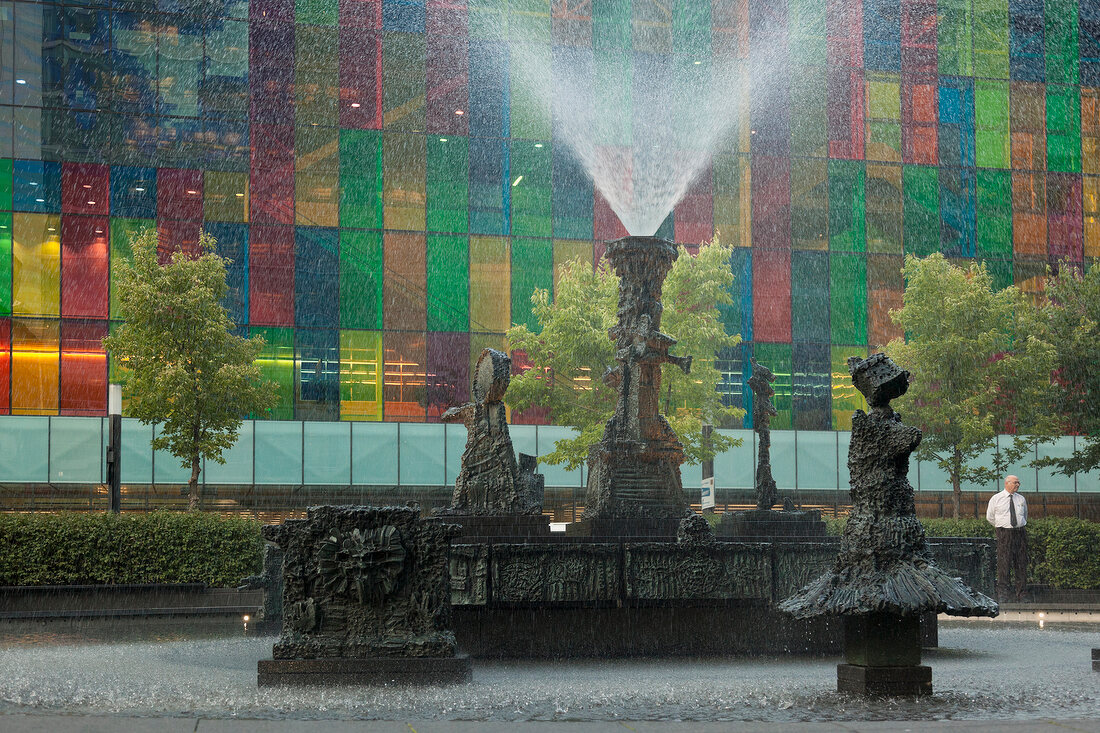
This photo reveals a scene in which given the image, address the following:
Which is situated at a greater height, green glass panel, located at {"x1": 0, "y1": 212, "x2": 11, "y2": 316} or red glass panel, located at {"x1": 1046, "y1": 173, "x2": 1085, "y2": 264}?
red glass panel, located at {"x1": 1046, "y1": 173, "x2": 1085, "y2": 264}

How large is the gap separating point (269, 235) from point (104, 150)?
562 cm

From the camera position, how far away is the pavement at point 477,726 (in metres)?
6.88

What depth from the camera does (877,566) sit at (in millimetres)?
8516

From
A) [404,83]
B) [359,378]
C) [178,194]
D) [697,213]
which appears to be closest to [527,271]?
[697,213]

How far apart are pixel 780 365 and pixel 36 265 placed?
78.9 feet

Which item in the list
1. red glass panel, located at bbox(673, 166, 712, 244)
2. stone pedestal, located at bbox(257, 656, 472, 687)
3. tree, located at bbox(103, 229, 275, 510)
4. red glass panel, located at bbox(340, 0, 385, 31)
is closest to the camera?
stone pedestal, located at bbox(257, 656, 472, 687)

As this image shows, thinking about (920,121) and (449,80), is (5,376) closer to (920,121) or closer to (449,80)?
(449,80)

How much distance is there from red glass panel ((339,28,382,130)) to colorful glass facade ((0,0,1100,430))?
0.24ft

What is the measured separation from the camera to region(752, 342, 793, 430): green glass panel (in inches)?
1565

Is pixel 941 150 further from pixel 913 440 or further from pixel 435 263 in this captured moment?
pixel 913 440

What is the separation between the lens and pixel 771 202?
40.7 metres

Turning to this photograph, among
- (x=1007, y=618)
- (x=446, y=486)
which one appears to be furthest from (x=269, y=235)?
(x=1007, y=618)

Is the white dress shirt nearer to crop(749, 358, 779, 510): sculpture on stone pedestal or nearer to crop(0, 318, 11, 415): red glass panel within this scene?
crop(749, 358, 779, 510): sculpture on stone pedestal

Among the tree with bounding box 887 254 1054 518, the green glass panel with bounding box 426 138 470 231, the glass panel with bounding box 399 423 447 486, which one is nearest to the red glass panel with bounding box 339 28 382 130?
the green glass panel with bounding box 426 138 470 231
